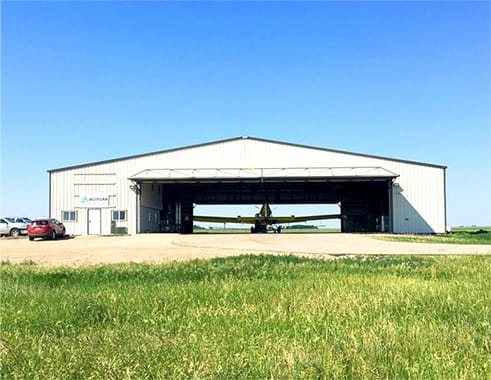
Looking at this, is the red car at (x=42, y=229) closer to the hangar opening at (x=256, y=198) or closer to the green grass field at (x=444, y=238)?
the hangar opening at (x=256, y=198)

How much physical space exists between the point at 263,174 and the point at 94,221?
16365 millimetres

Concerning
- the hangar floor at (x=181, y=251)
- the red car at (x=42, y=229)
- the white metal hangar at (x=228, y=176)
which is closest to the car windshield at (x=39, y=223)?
the red car at (x=42, y=229)

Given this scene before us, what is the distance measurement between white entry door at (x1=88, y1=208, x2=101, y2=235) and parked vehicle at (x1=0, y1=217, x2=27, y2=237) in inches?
236

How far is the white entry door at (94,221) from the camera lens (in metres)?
43.2

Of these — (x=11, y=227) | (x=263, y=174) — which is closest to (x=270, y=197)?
(x=263, y=174)

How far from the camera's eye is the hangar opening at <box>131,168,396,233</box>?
151 feet

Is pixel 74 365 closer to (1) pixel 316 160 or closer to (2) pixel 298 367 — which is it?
(2) pixel 298 367

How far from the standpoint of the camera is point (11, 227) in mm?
42469

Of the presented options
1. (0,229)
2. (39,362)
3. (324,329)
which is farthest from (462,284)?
(0,229)

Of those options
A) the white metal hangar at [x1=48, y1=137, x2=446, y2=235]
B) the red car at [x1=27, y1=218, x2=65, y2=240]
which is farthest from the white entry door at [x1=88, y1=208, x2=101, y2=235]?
the red car at [x1=27, y1=218, x2=65, y2=240]

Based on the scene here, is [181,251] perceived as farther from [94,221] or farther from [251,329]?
[94,221]

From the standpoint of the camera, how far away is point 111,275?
33.2 feet

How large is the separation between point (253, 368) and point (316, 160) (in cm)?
4046

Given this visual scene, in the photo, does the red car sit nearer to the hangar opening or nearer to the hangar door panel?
the hangar door panel
